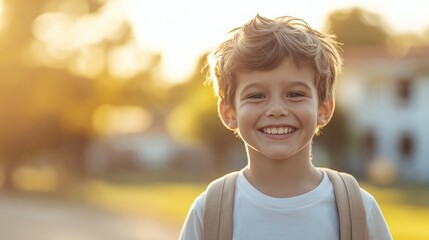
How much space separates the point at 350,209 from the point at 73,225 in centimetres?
1727

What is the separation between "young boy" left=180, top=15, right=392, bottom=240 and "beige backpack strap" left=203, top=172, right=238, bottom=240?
34mm

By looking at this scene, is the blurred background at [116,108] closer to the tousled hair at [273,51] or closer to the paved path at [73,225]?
the paved path at [73,225]

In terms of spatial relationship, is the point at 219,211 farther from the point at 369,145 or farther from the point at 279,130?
the point at 369,145

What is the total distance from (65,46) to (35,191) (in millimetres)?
6663

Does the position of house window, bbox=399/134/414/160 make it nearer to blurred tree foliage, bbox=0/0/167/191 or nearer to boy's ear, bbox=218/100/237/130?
blurred tree foliage, bbox=0/0/167/191

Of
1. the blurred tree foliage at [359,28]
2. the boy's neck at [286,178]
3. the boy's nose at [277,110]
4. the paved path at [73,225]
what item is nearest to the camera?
the boy's nose at [277,110]

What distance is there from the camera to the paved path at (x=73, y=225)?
17.0 m

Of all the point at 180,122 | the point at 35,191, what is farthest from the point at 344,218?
the point at 180,122

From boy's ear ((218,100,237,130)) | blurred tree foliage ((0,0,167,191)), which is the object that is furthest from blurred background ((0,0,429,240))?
boy's ear ((218,100,237,130))

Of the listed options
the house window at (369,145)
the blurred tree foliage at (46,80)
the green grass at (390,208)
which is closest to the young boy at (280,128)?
the green grass at (390,208)

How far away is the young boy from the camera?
3.22m

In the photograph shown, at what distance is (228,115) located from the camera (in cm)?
345

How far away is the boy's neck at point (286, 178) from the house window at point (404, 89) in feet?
135

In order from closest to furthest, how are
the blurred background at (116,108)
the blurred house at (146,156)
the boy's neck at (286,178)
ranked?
the boy's neck at (286,178) → the blurred background at (116,108) → the blurred house at (146,156)
